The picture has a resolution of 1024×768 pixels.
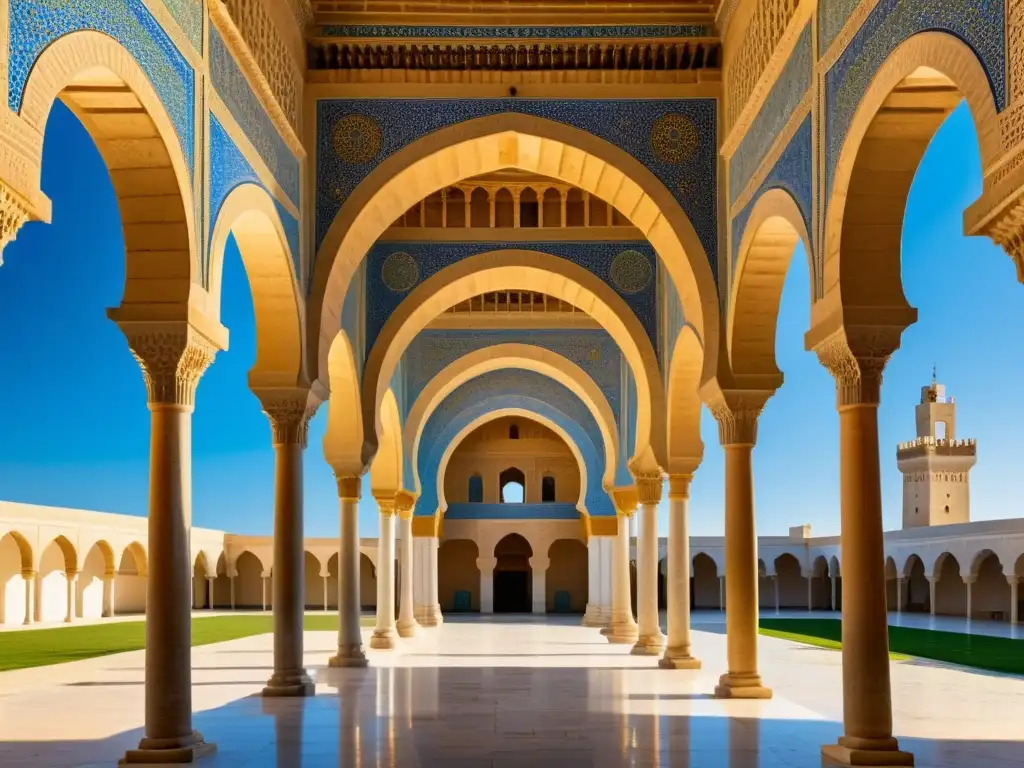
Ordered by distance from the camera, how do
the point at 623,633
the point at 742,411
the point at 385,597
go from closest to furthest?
1. the point at 742,411
2. the point at 385,597
3. the point at 623,633

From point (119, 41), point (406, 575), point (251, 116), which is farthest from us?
point (406, 575)

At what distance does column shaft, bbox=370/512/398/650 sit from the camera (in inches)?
710

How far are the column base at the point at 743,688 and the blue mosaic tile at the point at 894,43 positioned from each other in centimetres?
489

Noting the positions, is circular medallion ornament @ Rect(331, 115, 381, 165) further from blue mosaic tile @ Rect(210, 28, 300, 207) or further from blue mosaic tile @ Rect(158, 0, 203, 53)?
blue mosaic tile @ Rect(158, 0, 203, 53)

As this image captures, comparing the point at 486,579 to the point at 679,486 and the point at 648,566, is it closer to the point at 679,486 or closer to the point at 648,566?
the point at 648,566

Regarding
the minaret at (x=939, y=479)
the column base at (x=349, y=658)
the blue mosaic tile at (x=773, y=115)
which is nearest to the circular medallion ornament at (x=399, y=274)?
the column base at (x=349, y=658)

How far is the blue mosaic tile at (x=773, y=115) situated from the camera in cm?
829

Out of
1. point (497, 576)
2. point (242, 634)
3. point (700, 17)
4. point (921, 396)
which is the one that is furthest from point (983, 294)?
point (700, 17)

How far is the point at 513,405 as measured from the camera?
80.5 feet

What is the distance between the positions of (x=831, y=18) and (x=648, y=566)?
10.5 meters

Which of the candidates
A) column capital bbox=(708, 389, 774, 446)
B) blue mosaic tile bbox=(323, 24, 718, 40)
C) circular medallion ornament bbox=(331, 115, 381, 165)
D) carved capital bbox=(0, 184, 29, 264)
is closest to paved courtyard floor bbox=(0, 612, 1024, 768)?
column capital bbox=(708, 389, 774, 446)

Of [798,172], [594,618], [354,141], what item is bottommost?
[594,618]

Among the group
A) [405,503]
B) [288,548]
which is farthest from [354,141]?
[405,503]

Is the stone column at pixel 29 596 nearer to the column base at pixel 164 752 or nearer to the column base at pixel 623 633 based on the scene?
the column base at pixel 623 633
